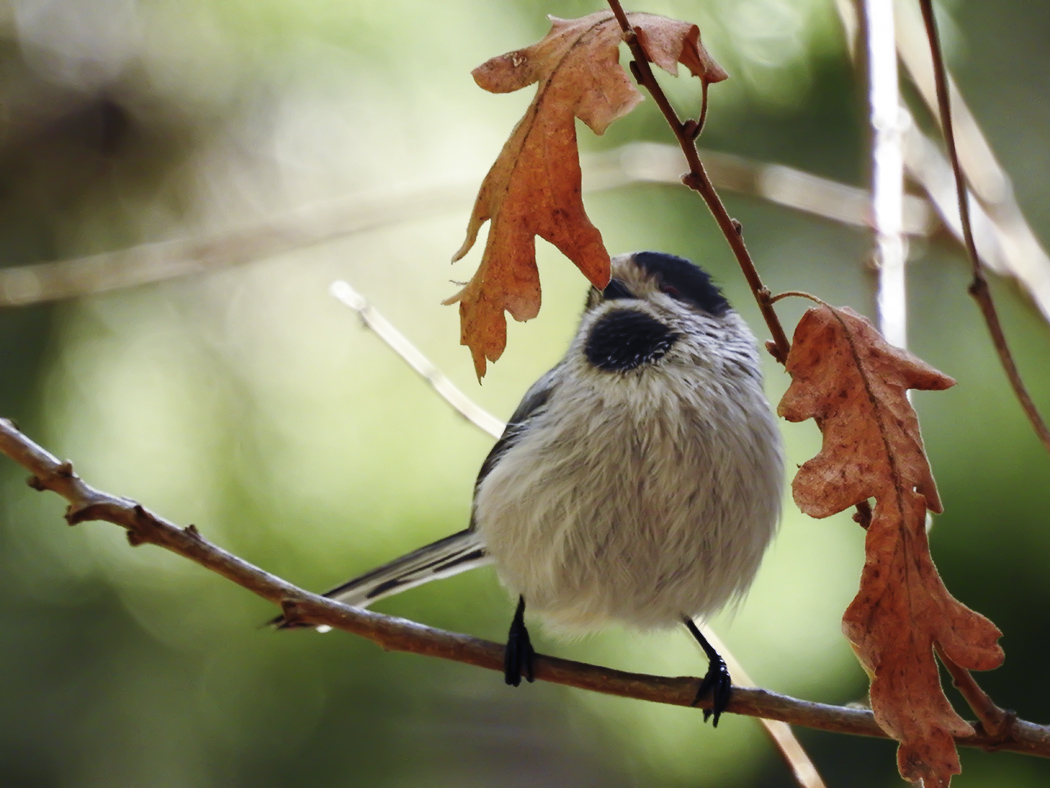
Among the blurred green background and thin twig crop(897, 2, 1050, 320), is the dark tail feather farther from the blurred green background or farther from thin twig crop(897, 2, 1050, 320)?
thin twig crop(897, 2, 1050, 320)

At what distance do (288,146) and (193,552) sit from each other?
5.63 feet

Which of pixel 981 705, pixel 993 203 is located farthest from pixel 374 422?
pixel 981 705

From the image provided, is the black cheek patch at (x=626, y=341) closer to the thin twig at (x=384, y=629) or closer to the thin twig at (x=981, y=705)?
the thin twig at (x=384, y=629)

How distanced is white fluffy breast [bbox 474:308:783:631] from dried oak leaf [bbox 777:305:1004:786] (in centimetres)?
59

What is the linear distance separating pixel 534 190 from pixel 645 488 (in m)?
0.72

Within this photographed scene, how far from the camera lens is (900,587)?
3.05 ft

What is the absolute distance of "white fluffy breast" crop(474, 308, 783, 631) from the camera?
1.55m

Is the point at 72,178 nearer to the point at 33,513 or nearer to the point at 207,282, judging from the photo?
the point at 207,282

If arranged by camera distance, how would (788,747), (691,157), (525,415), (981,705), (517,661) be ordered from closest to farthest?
(691,157) → (981,705) → (788,747) → (517,661) → (525,415)

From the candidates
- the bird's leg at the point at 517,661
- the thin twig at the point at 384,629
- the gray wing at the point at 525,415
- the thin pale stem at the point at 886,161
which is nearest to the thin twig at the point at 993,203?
the thin pale stem at the point at 886,161

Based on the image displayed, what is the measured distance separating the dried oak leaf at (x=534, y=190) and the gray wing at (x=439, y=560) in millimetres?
773

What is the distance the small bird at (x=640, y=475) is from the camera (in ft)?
5.08

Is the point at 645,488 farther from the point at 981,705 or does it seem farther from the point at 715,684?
the point at 981,705

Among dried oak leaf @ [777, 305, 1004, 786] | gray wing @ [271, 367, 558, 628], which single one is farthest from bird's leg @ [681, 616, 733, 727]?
dried oak leaf @ [777, 305, 1004, 786]
